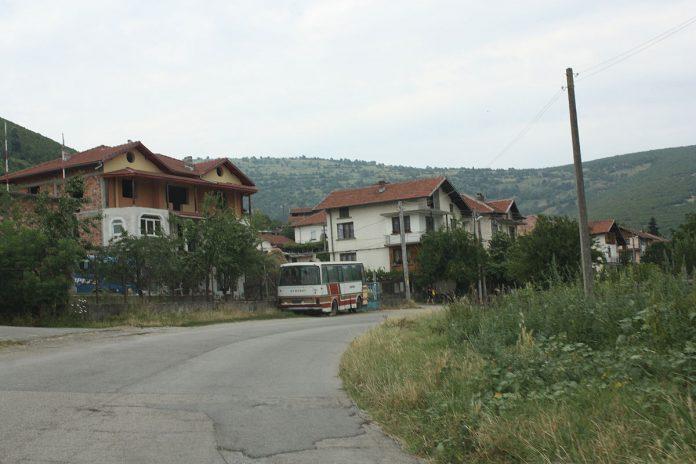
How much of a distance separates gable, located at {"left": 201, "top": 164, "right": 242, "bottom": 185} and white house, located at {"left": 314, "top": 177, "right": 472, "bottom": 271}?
13855 millimetres

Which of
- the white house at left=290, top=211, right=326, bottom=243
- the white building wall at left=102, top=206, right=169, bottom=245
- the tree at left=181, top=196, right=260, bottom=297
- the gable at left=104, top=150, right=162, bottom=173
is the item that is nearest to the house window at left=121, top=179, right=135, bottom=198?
the gable at left=104, top=150, right=162, bottom=173

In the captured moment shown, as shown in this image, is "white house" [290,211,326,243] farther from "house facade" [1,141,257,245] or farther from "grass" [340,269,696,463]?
"grass" [340,269,696,463]

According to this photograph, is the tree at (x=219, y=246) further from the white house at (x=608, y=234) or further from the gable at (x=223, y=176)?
the white house at (x=608, y=234)

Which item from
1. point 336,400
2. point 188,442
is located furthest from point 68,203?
point 188,442

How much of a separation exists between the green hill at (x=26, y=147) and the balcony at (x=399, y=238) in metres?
35.6

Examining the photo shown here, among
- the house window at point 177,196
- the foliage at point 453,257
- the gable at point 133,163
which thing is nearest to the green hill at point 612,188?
the foliage at point 453,257

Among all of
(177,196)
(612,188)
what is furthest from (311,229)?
(612,188)

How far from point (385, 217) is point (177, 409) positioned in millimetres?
55712

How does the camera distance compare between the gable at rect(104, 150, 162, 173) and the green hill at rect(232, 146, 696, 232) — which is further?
the green hill at rect(232, 146, 696, 232)

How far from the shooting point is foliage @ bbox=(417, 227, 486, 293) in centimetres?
5391

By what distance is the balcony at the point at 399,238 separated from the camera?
61.4 meters

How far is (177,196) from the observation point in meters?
47.7

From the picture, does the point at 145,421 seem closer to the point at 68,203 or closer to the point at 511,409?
the point at 511,409

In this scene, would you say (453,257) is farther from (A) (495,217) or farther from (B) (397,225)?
(A) (495,217)
